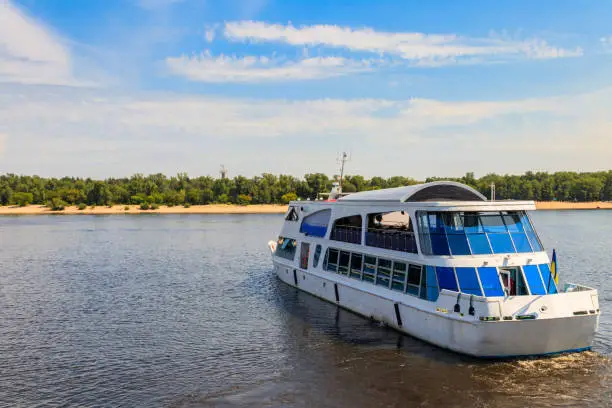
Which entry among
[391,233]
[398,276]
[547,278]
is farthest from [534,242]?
[391,233]

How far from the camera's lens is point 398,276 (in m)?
24.0

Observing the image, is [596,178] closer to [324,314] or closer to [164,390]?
[324,314]

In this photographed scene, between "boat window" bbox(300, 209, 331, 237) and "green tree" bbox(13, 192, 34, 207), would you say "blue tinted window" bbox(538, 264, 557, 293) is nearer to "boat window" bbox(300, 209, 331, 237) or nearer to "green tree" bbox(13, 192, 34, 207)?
"boat window" bbox(300, 209, 331, 237)

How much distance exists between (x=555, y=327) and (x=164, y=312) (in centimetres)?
2043

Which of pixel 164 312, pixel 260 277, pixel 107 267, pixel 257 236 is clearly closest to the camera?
pixel 164 312

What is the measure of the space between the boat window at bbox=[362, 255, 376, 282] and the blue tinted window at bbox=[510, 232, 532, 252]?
22.9ft

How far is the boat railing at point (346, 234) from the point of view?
28.3m

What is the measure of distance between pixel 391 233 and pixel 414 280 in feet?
10.2

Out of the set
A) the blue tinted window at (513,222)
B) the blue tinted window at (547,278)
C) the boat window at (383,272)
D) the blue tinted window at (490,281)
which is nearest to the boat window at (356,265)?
the boat window at (383,272)

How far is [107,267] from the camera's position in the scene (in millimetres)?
46844

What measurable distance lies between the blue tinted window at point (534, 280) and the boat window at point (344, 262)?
32.3 feet

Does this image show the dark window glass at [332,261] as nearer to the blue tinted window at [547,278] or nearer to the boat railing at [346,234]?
the boat railing at [346,234]

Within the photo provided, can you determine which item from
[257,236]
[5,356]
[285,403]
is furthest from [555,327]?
[257,236]

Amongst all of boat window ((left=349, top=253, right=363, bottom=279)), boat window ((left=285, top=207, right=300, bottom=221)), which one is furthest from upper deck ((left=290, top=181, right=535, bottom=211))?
boat window ((left=285, top=207, right=300, bottom=221))
